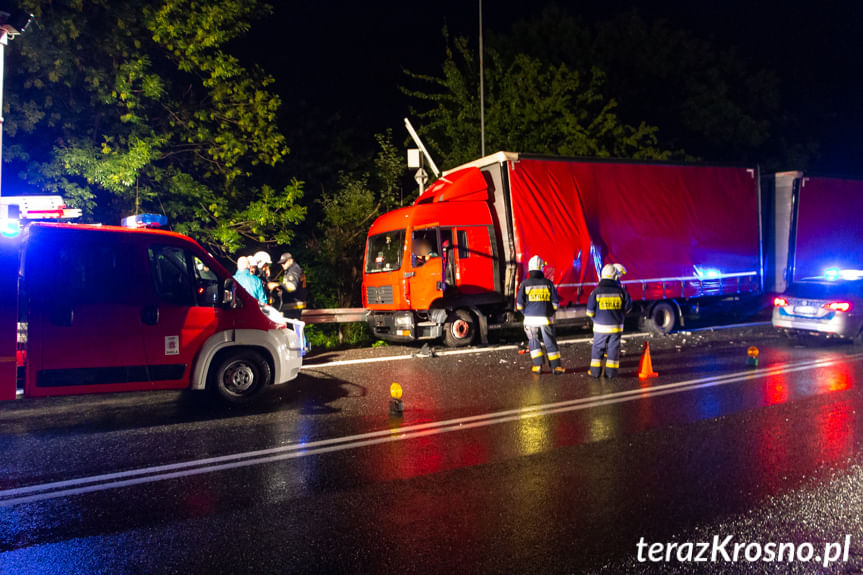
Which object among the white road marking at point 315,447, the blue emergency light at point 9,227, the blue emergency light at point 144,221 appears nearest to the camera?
the white road marking at point 315,447

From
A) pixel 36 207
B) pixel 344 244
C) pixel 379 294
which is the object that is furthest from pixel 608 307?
pixel 344 244

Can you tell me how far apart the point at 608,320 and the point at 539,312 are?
1.03 meters

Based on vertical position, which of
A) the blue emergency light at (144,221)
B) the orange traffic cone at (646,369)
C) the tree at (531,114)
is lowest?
the orange traffic cone at (646,369)

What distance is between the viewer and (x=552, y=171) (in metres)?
14.0

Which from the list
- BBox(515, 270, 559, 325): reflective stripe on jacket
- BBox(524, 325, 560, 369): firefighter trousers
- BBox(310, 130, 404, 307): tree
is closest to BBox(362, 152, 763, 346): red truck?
BBox(310, 130, 404, 307): tree

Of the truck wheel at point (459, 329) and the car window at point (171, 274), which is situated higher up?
the car window at point (171, 274)

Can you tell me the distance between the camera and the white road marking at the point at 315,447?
5.16 metres

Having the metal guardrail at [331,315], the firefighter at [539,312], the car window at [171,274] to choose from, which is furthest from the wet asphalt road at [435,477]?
the metal guardrail at [331,315]

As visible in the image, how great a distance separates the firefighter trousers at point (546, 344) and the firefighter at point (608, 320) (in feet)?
1.89

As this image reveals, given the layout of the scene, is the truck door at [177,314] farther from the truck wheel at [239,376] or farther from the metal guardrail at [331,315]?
the metal guardrail at [331,315]

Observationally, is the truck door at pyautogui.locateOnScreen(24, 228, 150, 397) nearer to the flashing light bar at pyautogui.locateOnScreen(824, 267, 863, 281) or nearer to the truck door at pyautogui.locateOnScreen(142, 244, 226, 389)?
the truck door at pyautogui.locateOnScreen(142, 244, 226, 389)

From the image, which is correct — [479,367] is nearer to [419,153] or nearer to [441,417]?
[441,417]

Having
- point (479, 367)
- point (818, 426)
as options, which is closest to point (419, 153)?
point (479, 367)

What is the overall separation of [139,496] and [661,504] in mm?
3803
